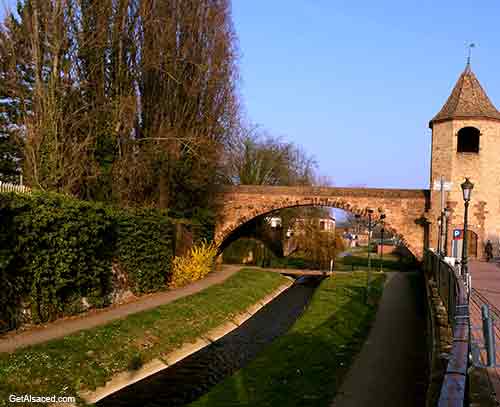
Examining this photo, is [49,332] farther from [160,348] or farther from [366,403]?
[366,403]

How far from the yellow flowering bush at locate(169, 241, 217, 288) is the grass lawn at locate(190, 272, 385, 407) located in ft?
16.4

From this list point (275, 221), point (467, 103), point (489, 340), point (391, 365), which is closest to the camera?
point (489, 340)

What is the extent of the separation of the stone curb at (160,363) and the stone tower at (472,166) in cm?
1412

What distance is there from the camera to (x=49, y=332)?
10945 mm

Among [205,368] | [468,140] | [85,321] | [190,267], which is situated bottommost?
[205,368]

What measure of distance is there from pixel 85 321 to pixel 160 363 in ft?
7.09

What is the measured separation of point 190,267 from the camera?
21250mm

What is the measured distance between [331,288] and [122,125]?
1152 centimetres

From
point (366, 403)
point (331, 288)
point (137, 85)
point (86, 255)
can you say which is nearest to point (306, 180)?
point (331, 288)

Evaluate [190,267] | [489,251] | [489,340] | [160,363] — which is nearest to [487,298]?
[160,363]

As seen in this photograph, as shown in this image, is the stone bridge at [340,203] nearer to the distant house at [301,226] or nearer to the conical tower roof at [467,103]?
the conical tower roof at [467,103]

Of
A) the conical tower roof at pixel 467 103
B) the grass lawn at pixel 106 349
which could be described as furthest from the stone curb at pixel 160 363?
the conical tower roof at pixel 467 103

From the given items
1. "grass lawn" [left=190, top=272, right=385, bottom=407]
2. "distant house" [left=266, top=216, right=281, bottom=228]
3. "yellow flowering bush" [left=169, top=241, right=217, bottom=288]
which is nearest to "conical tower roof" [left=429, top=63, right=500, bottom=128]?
"grass lawn" [left=190, top=272, right=385, bottom=407]

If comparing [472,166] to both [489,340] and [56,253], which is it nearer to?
→ [56,253]
